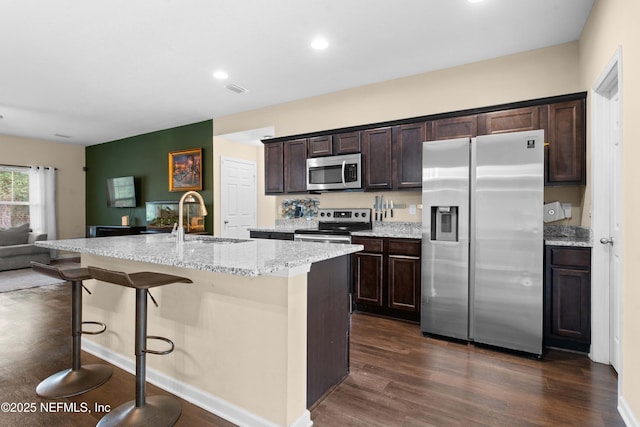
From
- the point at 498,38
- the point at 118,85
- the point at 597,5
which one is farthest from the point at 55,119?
the point at 597,5

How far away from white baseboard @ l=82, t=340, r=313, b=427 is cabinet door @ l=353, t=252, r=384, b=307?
1.92 m

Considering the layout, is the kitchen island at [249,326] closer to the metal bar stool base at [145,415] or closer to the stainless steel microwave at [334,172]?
the metal bar stool base at [145,415]

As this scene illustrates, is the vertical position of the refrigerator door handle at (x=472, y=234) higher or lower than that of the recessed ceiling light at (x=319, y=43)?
lower

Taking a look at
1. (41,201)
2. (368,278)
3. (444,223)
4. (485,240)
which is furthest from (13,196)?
(485,240)

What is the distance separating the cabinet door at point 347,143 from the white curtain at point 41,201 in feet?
22.9

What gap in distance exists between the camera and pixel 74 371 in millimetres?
2311

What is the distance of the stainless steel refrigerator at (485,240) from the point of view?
8.95 feet

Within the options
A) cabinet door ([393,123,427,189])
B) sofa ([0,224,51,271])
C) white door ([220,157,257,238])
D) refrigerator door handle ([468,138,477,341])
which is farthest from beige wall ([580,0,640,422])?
sofa ([0,224,51,271])

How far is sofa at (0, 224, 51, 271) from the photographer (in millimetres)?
6120

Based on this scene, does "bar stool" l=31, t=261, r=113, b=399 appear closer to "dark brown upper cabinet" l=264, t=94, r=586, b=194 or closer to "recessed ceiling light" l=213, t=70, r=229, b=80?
"recessed ceiling light" l=213, t=70, r=229, b=80

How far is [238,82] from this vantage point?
427 centimetres

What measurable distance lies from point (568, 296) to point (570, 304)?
0.22 feet


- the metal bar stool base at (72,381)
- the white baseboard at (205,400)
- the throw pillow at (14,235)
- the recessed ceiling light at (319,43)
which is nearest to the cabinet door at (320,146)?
the recessed ceiling light at (319,43)

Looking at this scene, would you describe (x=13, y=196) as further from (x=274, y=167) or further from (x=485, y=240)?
(x=485, y=240)
